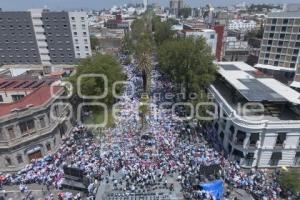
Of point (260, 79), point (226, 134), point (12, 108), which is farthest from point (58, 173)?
point (260, 79)

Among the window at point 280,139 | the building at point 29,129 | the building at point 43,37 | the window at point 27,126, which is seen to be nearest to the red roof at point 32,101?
the building at point 29,129

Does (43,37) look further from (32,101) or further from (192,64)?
(192,64)

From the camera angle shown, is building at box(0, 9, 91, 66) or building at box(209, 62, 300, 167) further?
building at box(0, 9, 91, 66)

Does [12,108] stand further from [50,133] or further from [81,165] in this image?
[81,165]

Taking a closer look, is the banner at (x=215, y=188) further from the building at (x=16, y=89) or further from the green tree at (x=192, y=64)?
the building at (x=16, y=89)

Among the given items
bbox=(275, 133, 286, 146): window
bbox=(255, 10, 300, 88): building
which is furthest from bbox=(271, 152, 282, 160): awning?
bbox=(255, 10, 300, 88): building

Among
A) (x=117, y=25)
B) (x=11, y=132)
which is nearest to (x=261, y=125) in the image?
(x=11, y=132)

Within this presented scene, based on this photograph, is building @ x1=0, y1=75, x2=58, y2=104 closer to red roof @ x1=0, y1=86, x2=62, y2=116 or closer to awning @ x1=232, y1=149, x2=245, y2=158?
red roof @ x1=0, y1=86, x2=62, y2=116
